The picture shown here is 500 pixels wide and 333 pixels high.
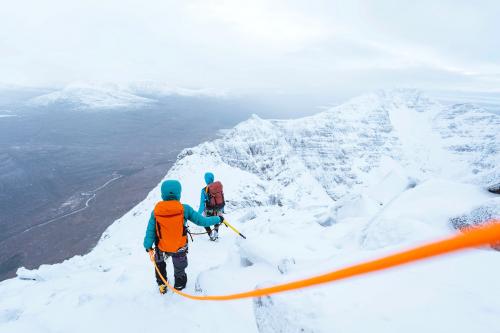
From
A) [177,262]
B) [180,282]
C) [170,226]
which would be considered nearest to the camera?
[170,226]

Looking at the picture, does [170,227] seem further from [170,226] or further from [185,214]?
[185,214]

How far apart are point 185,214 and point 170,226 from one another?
445 mm

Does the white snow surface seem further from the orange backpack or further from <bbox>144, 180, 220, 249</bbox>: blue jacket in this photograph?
<bbox>144, 180, 220, 249</bbox>: blue jacket

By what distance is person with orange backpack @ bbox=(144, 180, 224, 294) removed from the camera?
6.18 metres

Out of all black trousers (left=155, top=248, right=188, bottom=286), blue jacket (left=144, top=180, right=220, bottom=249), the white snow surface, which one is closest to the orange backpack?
blue jacket (left=144, top=180, right=220, bottom=249)

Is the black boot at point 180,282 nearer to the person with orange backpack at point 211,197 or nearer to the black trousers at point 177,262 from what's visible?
the black trousers at point 177,262

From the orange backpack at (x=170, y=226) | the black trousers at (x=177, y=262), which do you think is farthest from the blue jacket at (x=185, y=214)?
the black trousers at (x=177, y=262)

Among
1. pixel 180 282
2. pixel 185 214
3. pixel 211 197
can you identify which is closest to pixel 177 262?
pixel 180 282

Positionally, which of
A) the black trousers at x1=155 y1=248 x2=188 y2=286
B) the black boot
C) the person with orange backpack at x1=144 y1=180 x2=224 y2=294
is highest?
the person with orange backpack at x1=144 y1=180 x2=224 y2=294

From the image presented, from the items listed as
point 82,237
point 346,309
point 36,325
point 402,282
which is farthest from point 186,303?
point 82,237

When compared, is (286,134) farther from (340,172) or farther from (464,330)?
(464,330)

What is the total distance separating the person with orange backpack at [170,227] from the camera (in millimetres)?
6184

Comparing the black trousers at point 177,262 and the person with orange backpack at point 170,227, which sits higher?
the person with orange backpack at point 170,227

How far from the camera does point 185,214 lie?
666 cm
